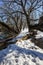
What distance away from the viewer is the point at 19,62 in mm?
5602

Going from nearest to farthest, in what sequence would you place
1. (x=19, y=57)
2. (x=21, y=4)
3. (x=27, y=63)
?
1. (x=27, y=63)
2. (x=19, y=57)
3. (x=21, y=4)

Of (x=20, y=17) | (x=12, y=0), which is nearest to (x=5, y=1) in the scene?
(x=12, y=0)

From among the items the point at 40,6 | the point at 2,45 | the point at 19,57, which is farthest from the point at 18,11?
the point at 19,57

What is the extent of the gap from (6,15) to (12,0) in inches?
141

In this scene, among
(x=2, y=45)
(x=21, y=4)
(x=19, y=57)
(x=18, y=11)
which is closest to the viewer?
(x=19, y=57)

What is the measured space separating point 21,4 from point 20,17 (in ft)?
15.2

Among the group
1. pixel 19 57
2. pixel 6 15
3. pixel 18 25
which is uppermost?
pixel 19 57

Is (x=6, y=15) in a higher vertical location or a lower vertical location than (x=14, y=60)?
lower

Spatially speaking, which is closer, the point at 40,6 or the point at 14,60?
A: the point at 14,60

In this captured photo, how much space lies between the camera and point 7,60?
5.72 m

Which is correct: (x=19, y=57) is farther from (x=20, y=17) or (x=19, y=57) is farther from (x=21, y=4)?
(x=20, y=17)

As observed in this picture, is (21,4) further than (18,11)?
No

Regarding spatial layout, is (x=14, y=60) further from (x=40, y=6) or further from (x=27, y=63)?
(x=40, y=6)

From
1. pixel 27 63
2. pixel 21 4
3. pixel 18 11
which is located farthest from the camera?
pixel 18 11
